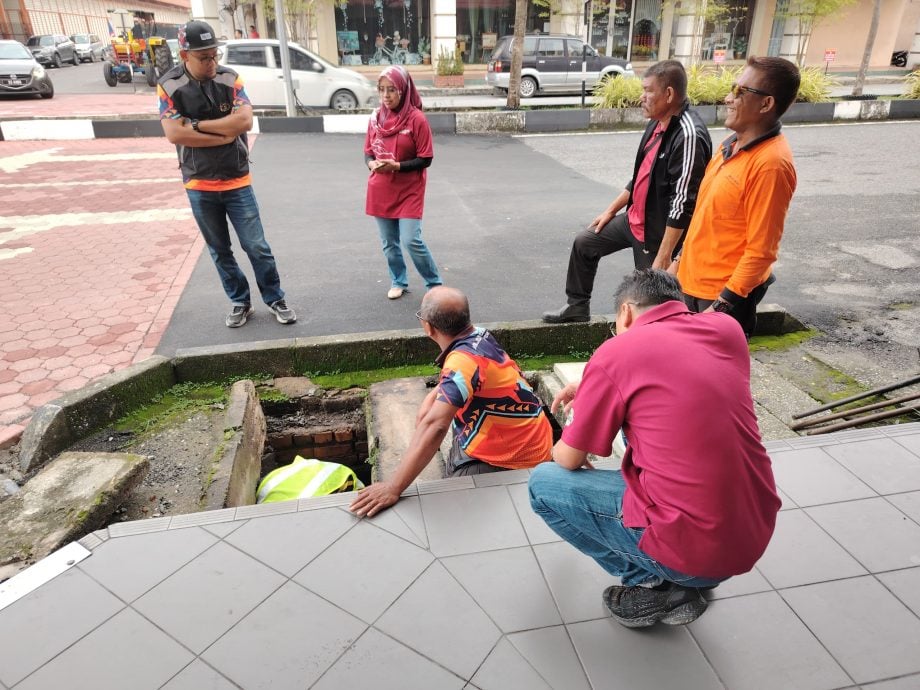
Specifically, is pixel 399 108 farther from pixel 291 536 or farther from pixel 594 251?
pixel 291 536

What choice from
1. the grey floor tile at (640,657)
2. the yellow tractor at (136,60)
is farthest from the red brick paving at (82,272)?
the yellow tractor at (136,60)

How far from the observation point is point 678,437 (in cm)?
170

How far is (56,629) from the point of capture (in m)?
2.21

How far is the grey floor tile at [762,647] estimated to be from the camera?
79.8 inches

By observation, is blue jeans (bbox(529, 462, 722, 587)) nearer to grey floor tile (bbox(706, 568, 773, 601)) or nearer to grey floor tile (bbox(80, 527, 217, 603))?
grey floor tile (bbox(706, 568, 773, 601))

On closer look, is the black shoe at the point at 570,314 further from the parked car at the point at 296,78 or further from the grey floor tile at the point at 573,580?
the parked car at the point at 296,78

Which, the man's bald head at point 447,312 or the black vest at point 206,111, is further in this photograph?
the black vest at point 206,111

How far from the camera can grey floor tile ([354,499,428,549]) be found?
258cm

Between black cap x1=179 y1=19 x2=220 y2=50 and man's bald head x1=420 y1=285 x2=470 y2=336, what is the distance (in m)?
2.51

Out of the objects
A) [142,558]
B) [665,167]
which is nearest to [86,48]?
[665,167]

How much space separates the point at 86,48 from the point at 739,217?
131 feet

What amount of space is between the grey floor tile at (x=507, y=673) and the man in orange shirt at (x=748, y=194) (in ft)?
6.02

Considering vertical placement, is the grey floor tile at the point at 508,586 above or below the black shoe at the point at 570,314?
below

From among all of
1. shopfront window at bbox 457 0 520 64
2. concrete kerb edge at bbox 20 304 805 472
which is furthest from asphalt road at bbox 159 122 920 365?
shopfront window at bbox 457 0 520 64
